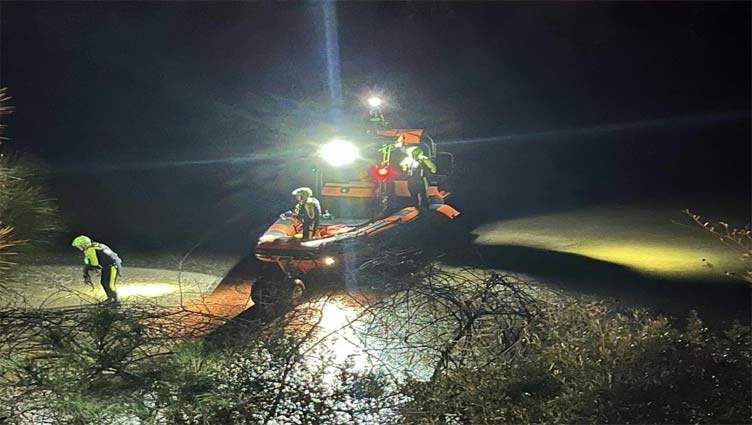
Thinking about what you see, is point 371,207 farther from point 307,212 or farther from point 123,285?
point 123,285

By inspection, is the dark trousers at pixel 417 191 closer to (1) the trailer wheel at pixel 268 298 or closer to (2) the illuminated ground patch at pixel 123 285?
(2) the illuminated ground patch at pixel 123 285

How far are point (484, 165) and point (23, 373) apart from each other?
701 inches

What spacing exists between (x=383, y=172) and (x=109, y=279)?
15.5 feet

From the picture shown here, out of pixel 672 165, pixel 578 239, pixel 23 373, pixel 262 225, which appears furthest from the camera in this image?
pixel 672 165

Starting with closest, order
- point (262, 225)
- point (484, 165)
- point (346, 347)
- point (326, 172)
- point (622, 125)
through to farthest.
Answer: point (346, 347) < point (326, 172) < point (262, 225) < point (484, 165) < point (622, 125)

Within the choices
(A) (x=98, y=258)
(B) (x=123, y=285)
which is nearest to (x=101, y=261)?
(A) (x=98, y=258)

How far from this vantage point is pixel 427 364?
4.97 metres

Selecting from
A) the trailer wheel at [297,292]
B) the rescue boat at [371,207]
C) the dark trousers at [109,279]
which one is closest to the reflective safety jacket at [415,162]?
the rescue boat at [371,207]

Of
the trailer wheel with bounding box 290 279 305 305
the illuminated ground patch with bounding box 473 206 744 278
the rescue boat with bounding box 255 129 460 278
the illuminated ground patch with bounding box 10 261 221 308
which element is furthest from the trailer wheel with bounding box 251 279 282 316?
the illuminated ground patch with bounding box 473 206 744 278

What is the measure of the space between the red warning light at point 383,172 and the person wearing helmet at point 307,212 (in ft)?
5.60

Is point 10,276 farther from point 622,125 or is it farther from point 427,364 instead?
point 622,125

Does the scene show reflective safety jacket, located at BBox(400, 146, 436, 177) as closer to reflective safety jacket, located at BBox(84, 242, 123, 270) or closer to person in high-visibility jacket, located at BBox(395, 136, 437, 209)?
person in high-visibility jacket, located at BBox(395, 136, 437, 209)

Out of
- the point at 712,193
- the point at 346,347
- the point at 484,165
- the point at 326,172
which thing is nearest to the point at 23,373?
the point at 346,347

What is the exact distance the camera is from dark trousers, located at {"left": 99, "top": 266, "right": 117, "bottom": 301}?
6.70m
